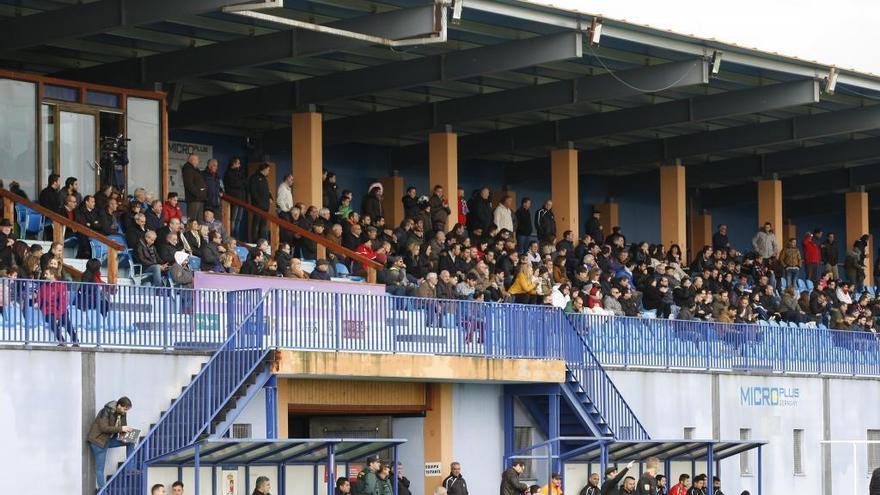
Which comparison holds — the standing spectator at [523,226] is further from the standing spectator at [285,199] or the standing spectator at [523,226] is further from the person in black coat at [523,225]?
the standing spectator at [285,199]

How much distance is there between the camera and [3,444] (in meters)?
25.1

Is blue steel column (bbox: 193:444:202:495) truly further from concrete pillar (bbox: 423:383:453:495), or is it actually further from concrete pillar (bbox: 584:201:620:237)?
concrete pillar (bbox: 584:201:620:237)

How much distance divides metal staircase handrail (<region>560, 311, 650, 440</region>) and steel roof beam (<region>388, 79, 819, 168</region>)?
9.80m

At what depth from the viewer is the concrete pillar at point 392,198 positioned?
48.0 m

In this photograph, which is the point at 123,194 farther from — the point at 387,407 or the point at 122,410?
the point at 122,410

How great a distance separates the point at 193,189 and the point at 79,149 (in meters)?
2.12

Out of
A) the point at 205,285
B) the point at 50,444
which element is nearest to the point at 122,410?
the point at 50,444

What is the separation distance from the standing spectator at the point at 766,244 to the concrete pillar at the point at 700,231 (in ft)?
21.8

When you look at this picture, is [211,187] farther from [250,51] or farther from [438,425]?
[438,425]

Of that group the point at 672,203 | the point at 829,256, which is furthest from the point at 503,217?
the point at 829,256

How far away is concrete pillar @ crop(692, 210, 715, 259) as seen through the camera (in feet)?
186

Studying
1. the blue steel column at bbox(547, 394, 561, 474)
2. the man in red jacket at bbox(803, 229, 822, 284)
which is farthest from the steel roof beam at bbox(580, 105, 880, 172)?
the blue steel column at bbox(547, 394, 561, 474)

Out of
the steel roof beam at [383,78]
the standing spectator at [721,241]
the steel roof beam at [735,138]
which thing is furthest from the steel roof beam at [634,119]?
the steel roof beam at [383,78]

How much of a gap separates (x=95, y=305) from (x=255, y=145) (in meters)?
18.8
